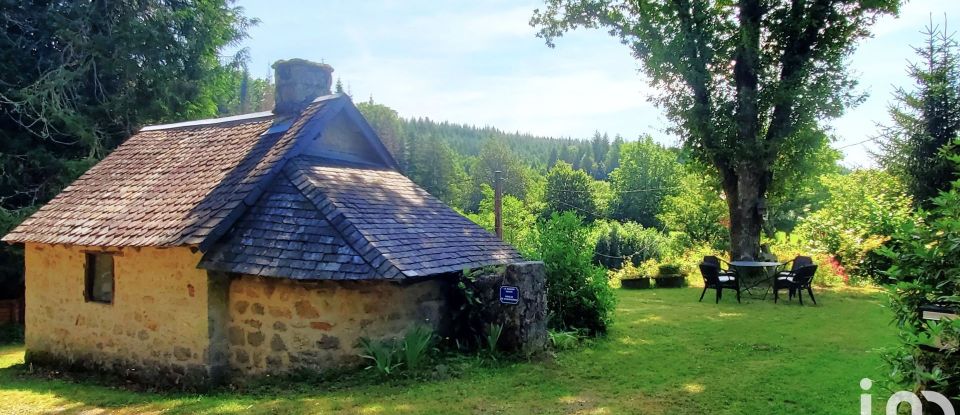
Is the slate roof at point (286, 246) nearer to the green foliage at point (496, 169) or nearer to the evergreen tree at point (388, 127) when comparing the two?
the evergreen tree at point (388, 127)

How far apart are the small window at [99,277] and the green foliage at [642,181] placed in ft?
146

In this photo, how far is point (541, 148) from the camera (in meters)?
140

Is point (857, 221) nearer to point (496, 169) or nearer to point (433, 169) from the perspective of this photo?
point (433, 169)

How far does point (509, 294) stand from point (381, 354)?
1.99 m

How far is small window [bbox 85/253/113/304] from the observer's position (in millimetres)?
10086

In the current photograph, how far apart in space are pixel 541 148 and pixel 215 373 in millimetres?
133439

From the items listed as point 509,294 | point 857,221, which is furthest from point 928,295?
point 857,221

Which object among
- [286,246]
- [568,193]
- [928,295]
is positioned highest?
[568,193]

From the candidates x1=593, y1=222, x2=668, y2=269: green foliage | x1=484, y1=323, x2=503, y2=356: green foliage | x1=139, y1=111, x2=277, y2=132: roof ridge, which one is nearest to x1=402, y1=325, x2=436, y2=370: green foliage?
x1=484, y1=323, x2=503, y2=356: green foliage

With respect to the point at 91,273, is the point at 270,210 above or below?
above

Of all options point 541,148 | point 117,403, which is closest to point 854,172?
point 117,403

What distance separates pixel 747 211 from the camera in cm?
1694

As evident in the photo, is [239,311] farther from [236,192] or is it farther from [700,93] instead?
[700,93]

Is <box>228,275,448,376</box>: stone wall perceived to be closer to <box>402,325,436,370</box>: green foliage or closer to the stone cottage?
the stone cottage
